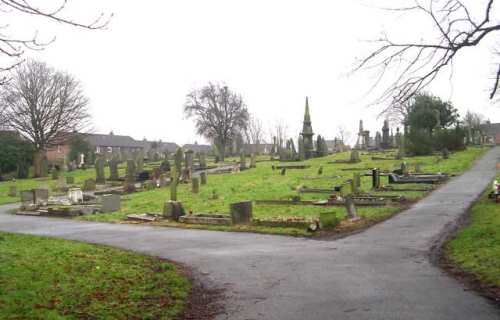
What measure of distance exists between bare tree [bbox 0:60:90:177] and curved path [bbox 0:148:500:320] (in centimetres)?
3281

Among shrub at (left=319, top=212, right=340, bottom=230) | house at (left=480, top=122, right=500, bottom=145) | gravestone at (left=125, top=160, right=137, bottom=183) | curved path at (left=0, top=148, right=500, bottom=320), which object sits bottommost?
curved path at (left=0, top=148, right=500, bottom=320)

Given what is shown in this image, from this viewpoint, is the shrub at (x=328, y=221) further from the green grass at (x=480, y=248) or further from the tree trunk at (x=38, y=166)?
the tree trunk at (x=38, y=166)

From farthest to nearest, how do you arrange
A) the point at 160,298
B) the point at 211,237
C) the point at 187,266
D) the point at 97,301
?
1. the point at 211,237
2. the point at 187,266
3. the point at 160,298
4. the point at 97,301

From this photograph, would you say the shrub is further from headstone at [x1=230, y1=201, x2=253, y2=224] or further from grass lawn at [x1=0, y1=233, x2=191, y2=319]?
grass lawn at [x1=0, y1=233, x2=191, y2=319]

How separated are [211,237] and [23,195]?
1410 cm

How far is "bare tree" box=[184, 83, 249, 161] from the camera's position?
71.4m

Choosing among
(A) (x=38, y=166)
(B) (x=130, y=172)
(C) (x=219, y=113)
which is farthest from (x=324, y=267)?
(C) (x=219, y=113)

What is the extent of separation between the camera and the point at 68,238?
44.1 ft

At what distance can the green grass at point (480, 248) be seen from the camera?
7.85 m

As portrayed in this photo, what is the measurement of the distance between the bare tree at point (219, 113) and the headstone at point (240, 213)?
55.5m

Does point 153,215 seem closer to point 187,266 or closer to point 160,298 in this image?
point 187,266

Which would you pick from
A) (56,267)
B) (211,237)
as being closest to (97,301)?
(56,267)

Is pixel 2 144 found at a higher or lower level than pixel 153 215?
higher

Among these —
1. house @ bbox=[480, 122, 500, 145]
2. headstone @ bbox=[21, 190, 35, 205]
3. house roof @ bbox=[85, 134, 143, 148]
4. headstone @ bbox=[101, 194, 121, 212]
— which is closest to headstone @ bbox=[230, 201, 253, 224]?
headstone @ bbox=[101, 194, 121, 212]
